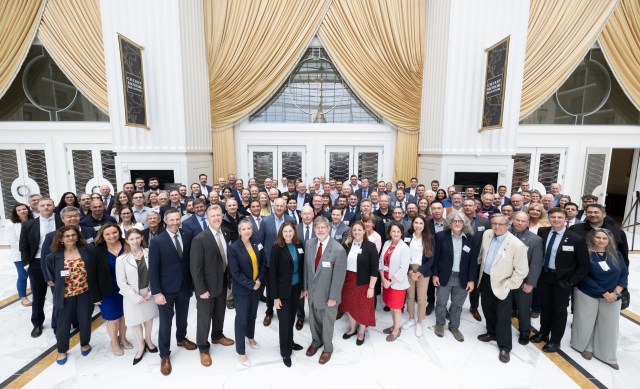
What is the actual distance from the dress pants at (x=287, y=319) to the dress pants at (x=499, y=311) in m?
2.12

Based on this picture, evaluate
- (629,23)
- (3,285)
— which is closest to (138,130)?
(3,285)

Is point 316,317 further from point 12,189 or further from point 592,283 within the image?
point 12,189

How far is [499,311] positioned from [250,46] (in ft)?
25.6

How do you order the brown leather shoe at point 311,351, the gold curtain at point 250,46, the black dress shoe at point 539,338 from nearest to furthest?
the brown leather shoe at point 311,351, the black dress shoe at point 539,338, the gold curtain at point 250,46

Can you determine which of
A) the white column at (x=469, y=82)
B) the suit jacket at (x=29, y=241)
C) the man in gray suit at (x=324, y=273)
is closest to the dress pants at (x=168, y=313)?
the man in gray suit at (x=324, y=273)

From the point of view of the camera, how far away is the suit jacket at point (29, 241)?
11.4ft

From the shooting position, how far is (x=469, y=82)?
6.82m

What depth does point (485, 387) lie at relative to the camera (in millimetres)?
2812

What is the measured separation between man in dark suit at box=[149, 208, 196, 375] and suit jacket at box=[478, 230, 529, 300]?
10.6 ft

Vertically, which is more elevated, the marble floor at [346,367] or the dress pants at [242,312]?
the dress pants at [242,312]

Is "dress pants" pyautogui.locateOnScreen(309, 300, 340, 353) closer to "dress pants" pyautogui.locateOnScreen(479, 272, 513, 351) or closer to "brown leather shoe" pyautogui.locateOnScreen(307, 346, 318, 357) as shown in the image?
"brown leather shoe" pyautogui.locateOnScreen(307, 346, 318, 357)

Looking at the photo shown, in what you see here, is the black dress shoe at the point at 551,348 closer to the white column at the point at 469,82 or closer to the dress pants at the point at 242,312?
the dress pants at the point at 242,312

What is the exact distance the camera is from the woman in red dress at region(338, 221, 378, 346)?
3125mm

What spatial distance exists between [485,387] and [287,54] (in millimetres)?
7821
